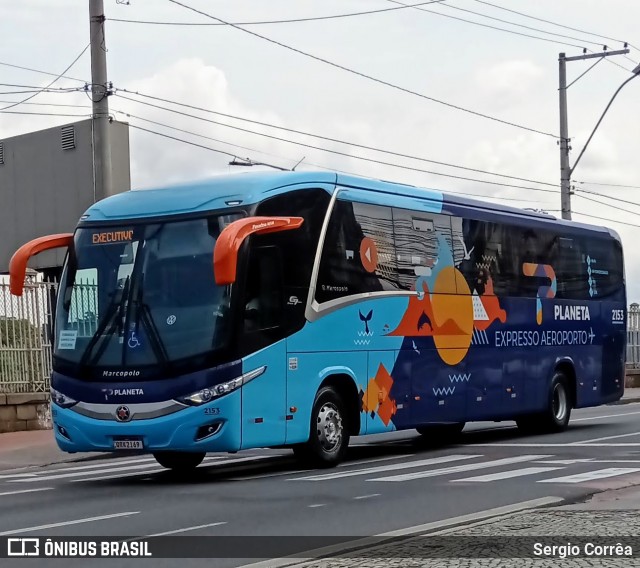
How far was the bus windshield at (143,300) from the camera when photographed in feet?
48.6

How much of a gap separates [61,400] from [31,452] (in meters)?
5.33

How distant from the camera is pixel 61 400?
1550 cm

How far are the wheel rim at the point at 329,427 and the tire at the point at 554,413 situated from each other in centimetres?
628

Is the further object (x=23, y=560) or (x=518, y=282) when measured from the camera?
(x=518, y=282)

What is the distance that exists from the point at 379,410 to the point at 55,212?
27343 mm

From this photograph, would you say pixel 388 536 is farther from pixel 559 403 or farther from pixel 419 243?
pixel 559 403

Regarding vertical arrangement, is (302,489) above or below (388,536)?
below

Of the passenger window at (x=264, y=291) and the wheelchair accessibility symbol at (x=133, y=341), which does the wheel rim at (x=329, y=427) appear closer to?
Result: the passenger window at (x=264, y=291)

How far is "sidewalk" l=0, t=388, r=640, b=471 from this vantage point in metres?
19.3

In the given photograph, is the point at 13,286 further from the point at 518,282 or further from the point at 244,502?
the point at 518,282

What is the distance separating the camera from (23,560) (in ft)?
31.7

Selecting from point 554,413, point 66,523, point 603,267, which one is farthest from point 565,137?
point 66,523

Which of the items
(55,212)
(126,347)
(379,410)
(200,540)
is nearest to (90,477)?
(126,347)

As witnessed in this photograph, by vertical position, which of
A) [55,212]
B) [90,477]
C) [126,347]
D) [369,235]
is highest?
[55,212]
